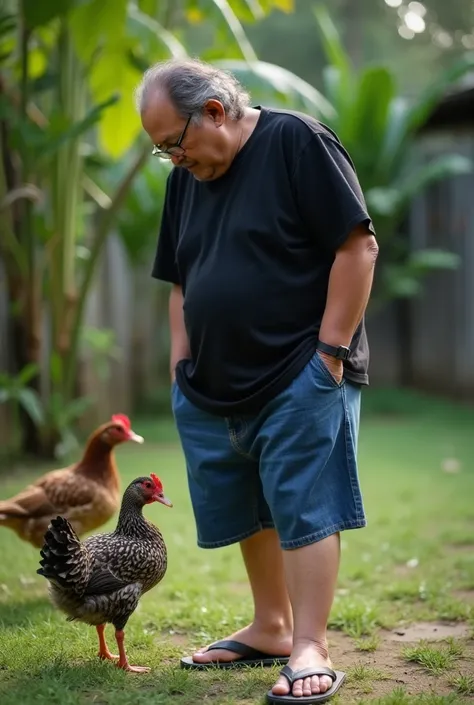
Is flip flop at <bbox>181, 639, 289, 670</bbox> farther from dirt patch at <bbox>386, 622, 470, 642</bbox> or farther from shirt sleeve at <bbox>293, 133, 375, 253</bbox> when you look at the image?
shirt sleeve at <bbox>293, 133, 375, 253</bbox>

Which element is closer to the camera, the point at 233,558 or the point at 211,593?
the point at 211,593

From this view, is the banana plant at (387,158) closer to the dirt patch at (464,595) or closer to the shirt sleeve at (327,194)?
the dirt patch at (464,595)

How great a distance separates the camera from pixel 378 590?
4.35 meters

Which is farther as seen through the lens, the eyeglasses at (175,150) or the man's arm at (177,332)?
the man's arm at (177,332)

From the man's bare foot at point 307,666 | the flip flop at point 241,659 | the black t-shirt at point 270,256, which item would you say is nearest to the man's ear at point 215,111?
the black t-shirt at point 270,256

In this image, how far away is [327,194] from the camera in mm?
2895

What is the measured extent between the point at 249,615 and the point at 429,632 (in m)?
0.70

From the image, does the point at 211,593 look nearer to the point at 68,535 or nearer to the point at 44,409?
the point at 68,535

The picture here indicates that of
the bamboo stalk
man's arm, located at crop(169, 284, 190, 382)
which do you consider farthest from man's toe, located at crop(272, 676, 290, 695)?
the bamboo stalk

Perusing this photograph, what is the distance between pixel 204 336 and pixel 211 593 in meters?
1.60

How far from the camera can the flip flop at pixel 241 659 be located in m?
3.28

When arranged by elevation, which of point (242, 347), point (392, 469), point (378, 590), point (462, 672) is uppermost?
point (242, 347)

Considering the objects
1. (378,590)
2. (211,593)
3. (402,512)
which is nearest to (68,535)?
(211,593)

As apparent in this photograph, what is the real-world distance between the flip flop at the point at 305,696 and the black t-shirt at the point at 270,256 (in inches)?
31.3
